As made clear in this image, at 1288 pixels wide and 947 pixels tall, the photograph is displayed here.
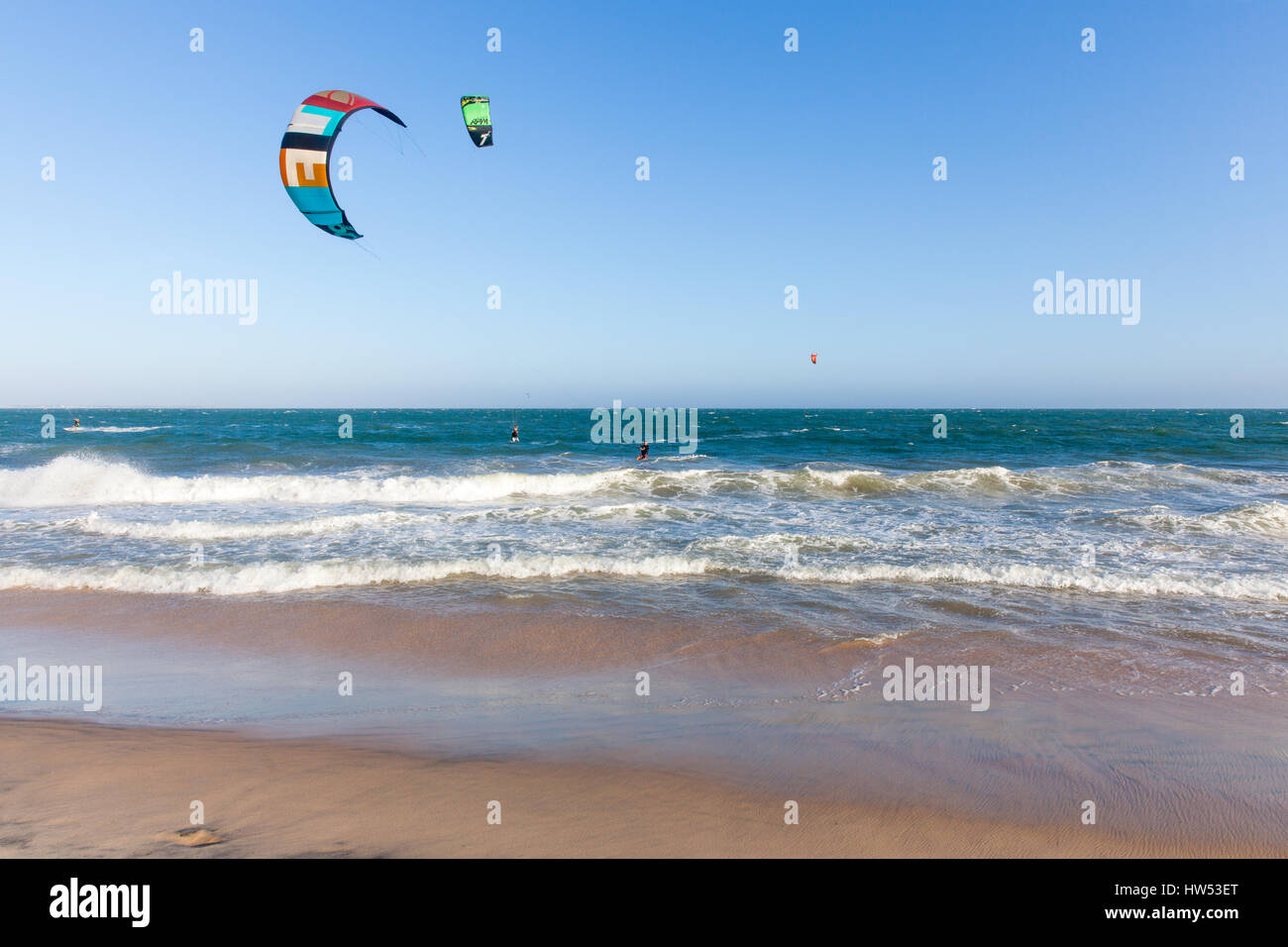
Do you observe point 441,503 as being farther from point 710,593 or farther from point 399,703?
point 399,703

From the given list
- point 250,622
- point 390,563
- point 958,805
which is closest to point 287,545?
point 390,563

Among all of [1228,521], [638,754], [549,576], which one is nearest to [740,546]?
[549,576]

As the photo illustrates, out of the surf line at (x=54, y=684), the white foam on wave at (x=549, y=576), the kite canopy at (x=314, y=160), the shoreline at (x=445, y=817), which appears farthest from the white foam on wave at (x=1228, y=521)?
the surf line at (x=54, y=684)

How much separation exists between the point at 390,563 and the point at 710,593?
16.9ft

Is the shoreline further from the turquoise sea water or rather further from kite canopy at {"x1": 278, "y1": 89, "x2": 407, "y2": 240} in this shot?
kite canopy at {"x1": 278, "y1": 89, "x2": 407, "y2": 240}

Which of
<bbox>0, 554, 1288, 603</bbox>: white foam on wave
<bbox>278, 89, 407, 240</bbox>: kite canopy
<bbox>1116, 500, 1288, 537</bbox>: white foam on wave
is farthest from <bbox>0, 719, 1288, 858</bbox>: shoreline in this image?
<bbox>1116, 500, 1288, 537</bbox>: white foam on wave

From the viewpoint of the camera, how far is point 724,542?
470 inches

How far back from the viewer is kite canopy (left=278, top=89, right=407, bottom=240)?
10172mm

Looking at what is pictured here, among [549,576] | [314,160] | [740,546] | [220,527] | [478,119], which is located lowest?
[549,576]

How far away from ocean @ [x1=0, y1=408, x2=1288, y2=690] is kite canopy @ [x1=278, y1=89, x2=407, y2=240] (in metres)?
5.61

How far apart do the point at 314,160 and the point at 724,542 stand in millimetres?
9415

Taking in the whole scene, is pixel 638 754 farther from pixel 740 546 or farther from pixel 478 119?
pixel 478 119

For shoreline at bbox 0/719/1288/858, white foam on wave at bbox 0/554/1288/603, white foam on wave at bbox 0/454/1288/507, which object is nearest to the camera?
shoreline at bbox 0/719/1288/858
